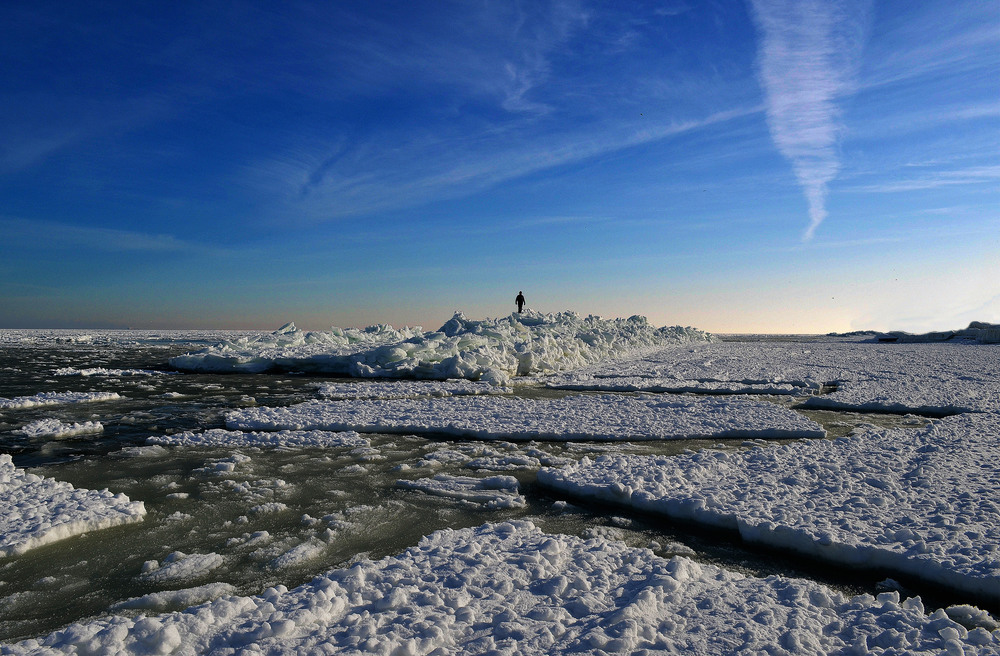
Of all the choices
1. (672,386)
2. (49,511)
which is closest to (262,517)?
(49,511)

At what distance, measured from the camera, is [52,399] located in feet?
25.8

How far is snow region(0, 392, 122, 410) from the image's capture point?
7.50 metres

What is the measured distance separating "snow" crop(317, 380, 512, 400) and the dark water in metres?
2.70

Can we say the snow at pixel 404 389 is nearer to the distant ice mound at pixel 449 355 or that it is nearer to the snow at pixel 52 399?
the distant ice mound at pixel 449 355

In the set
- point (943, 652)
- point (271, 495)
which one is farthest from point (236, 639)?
point (943, 652)

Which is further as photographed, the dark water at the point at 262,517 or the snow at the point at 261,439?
the snow at the point at 261,439

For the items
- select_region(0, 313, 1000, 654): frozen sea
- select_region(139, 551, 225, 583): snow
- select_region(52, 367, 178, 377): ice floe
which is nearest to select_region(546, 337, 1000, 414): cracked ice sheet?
select_region(0, 313, 1000, 654): frozen sea

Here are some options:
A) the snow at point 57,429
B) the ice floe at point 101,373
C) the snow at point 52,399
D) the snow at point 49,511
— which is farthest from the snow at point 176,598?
the ice floe at point 101,373

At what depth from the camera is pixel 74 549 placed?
297cm

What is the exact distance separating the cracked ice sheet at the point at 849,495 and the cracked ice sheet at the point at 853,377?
2.48 metres

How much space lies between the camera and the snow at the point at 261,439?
5367 mm

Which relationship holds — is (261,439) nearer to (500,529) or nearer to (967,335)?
(500,529)

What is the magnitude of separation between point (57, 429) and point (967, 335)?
3399 centimetres

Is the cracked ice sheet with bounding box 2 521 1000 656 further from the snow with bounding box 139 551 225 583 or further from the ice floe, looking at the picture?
the ice floe
